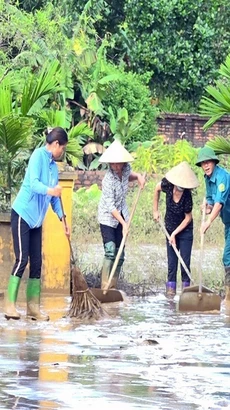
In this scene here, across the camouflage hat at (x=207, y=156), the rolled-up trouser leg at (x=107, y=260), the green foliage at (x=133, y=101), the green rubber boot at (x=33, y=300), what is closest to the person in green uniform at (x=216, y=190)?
the camouflage hat at (x=207, y=156)

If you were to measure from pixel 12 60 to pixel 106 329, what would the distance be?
47.8 feet

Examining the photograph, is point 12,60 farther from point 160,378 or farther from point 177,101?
point 160,378

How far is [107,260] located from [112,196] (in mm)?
719

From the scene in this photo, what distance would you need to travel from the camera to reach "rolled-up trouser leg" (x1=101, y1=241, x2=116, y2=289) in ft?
39.5

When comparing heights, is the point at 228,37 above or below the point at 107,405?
above

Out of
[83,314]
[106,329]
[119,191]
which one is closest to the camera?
[106,329]

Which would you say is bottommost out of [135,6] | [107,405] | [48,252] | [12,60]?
[107,405]

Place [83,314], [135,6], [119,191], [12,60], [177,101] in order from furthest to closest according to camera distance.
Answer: [177,101], [135,6], [12,60], [119,191], [83,314]

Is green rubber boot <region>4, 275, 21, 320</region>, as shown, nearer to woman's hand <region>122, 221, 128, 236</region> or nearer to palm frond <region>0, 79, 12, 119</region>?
woman's hand <region>122, 221, 128, 236</region>

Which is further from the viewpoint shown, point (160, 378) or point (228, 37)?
point (228, 37)

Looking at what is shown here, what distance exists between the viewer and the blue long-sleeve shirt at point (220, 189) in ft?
38.1

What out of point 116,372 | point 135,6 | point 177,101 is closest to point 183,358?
point 116,372

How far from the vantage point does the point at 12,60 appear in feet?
77.0

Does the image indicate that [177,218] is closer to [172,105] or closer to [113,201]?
[113,201]
